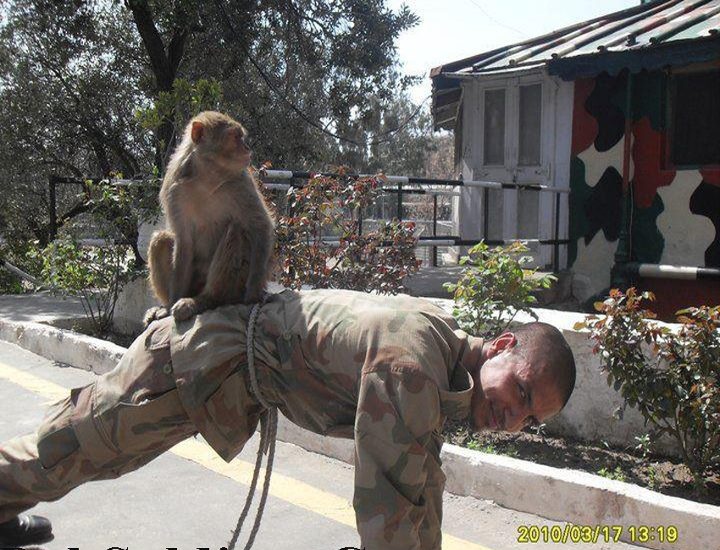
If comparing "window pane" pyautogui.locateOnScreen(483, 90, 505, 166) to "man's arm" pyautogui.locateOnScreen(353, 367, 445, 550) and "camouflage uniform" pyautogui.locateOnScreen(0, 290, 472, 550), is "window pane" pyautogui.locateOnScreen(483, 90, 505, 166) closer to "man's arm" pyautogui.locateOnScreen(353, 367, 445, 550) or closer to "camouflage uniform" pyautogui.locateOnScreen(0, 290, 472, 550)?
"camouflage uniform" pyautogui.locateOnScreen(0, 290, 472, 550)

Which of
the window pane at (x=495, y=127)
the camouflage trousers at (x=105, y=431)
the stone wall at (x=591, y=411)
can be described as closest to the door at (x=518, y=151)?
the window pane at (x=495, y=127)

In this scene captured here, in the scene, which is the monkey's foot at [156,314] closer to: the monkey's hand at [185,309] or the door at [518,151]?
the monkey's hand at [185,309]

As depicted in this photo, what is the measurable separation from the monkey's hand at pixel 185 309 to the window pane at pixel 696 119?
6.77 metres

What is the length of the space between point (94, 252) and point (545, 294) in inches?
Answer: 195

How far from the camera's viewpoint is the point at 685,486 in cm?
377

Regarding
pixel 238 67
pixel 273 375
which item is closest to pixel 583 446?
pixel 273 375

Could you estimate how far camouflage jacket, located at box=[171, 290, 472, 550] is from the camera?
204 centimetres

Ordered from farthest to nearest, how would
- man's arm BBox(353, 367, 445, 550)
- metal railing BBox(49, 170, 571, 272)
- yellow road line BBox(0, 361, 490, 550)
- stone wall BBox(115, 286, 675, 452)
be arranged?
metal railing BBox(49, 170, 571, 272)
stone wall BBox(115, 286, 675, 452)
yellow road line BBox(0, 361, 490, 550)
man's arm BBox(353, 367, 445, 550)

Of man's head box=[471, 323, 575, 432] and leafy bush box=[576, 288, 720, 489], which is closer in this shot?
man's head box=[471, 323, 575, 432]

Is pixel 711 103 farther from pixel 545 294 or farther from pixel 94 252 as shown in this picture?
pixel 94 252

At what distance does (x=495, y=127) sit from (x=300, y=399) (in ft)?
27.5

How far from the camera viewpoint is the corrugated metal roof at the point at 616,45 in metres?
7.59
